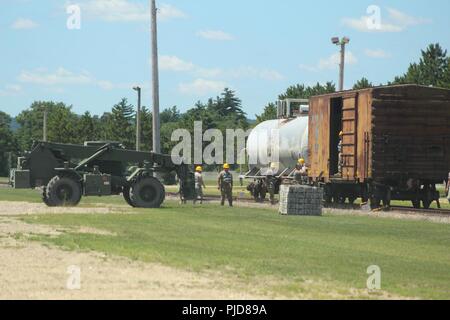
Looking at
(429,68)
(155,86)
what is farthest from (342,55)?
(429,68)

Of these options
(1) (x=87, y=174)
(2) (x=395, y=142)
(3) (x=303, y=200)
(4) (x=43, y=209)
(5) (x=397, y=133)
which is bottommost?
(4) (x=43, y=209)

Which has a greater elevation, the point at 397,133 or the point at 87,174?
the point at 397,133

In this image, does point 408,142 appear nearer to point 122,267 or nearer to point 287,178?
point 287,178

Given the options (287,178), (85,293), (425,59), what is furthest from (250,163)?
(425,59)

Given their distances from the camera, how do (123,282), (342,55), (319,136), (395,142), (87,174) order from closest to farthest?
(123,282) → (87,174) → (395,142) → (319,136) → (342,55)

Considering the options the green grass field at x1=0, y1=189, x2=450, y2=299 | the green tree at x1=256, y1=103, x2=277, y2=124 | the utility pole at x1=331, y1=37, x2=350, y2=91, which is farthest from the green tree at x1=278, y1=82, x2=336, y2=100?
the green grass field at x1=0, y1=189, x2=450, y2=299

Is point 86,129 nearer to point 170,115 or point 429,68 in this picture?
point 429,68

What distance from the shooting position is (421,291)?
12906 millimetres

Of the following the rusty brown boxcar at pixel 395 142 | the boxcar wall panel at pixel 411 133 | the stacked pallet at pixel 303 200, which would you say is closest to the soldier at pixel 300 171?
the rusty brown boxcar at pixel 395 142

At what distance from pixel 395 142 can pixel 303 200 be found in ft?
15.3

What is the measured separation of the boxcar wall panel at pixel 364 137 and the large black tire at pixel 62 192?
962 cm

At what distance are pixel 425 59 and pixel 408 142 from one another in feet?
188

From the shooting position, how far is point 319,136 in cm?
3553

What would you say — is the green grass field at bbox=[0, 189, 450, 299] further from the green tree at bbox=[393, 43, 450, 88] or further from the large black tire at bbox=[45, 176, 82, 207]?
the green tree at bbox=[393, 43, 450, 88]
